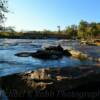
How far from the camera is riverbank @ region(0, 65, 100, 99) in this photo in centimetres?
1046

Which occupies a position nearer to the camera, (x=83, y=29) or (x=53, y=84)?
(x=53, y=84)

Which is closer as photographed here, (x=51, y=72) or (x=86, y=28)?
(x=51, y=72)

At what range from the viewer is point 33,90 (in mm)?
10648

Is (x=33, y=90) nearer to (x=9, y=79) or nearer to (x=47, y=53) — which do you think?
(x=9, y=79)

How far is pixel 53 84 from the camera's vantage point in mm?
10562

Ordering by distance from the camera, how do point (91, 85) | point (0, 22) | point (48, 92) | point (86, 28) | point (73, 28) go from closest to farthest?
point (48, 92) < point (91, 85) < point (0, 22) < point (86, 28) < point (73, 28)

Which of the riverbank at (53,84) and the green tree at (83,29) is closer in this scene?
the riverbank at (53,84)

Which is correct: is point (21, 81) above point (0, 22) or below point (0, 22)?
below

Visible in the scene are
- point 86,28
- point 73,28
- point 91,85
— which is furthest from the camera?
point 73,28

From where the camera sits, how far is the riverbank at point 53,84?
10.5 m

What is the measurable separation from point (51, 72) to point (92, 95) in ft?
8.73

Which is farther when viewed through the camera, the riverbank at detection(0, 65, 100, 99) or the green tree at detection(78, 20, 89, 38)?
the green tree at detection(78, 20, 89, 38)

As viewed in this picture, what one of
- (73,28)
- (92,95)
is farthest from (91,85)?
(73,28)

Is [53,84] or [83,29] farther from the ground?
[83,29]
